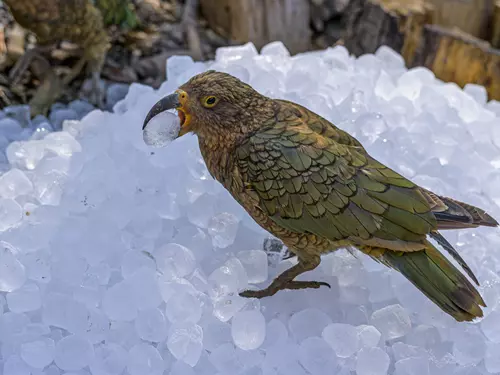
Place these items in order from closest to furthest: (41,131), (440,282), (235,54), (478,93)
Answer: (440,282), (41,131), (235,54), (478,93)

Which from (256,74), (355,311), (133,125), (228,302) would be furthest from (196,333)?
(256,74)

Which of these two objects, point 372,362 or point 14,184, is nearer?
point 372,362

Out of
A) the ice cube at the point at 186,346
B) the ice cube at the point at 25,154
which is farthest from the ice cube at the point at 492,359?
the ice cube at the point at 25,154

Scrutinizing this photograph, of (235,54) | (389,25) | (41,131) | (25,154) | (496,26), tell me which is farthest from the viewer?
(496,26)

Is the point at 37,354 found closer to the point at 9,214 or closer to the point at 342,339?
the point at 9,214

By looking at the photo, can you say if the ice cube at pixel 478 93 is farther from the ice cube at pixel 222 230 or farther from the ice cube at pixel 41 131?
the ice cube at pixel 41 131

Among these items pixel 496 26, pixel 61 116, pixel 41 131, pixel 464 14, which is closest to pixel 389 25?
pixel 464 14

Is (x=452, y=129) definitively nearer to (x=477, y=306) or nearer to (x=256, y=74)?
(x=256, y=74)
